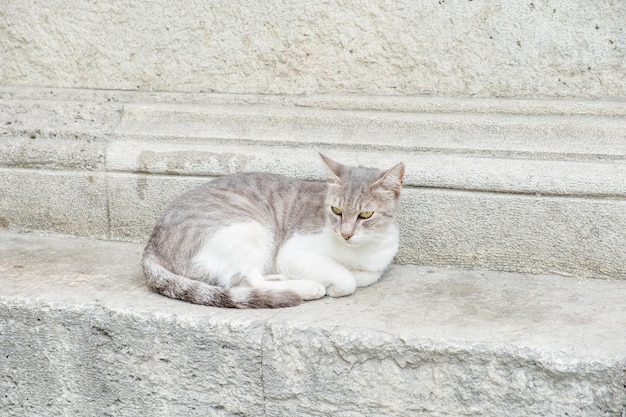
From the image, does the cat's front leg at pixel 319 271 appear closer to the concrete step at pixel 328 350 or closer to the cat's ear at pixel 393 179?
the concrete step at pixel 328 350

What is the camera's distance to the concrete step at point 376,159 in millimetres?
3285

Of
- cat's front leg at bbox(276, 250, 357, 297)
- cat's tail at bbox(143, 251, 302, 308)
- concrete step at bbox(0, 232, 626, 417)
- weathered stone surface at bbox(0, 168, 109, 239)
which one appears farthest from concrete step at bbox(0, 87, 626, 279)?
cat's tail at bbox(143, 251, 302, 308)

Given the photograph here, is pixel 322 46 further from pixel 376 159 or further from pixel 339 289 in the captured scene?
pixel 339 289

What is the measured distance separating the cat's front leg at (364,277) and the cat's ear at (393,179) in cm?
34

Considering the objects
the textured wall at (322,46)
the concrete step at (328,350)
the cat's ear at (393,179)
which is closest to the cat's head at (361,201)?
the cat's ear at (393,179)

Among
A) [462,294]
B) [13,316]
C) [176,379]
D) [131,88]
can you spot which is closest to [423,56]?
[462,294]

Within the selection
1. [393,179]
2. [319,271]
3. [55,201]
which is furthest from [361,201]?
[55,201]

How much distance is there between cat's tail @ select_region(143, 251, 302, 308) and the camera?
2.97 meters

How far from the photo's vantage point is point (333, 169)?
10.6 feet

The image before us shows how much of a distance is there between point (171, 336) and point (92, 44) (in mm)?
1683

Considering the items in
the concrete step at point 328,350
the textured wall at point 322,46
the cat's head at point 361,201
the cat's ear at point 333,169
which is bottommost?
the concrete step at point 328,350

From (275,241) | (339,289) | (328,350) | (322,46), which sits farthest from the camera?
(322,46)

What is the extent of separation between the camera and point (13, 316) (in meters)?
3.08

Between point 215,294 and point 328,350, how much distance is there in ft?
1.62
